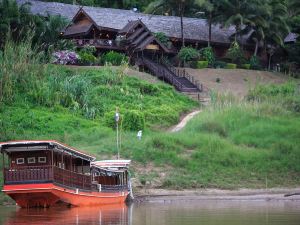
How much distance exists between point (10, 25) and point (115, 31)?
13.8m

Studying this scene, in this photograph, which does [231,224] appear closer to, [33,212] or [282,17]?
[33,212]

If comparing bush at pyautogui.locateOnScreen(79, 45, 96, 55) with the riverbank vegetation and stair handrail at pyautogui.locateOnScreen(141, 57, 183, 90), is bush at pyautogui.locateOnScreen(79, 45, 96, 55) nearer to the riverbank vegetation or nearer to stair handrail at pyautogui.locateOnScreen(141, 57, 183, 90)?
stair handrail at pyautogui.locateOnScreen(141, 57, 183, 90)

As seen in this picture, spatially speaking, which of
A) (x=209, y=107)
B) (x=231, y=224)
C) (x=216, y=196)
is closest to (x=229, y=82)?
(x=209, y=107)

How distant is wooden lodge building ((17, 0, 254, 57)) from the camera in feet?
241

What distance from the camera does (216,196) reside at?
139ft

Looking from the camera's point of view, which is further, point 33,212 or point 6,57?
point 6,57

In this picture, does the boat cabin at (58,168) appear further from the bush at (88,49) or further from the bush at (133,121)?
the bush at (88,49)

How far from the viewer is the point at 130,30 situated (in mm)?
73625

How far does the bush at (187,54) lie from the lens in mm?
76000

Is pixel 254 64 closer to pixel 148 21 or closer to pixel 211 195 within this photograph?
pixel 148 21

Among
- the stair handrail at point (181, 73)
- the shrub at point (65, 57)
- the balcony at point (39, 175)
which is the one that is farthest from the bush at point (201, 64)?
the balcony at point (39, 175)

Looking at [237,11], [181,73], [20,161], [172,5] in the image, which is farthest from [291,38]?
[20,161]

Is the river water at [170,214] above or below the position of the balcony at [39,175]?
below

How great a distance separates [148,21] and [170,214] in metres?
48.8
